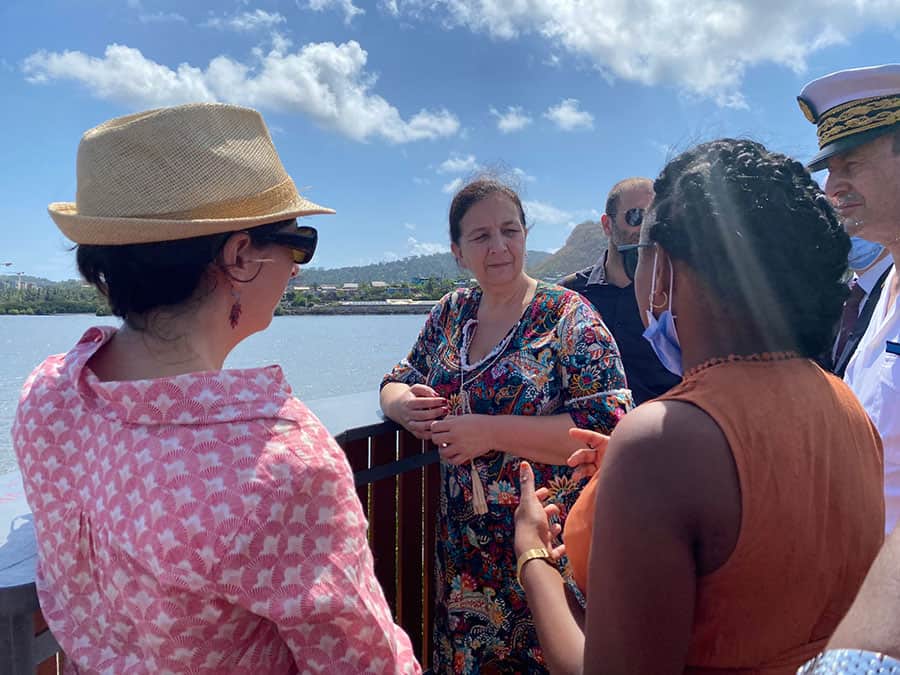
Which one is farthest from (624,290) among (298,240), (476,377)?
(298,240)

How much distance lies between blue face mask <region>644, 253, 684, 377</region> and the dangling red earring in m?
0.83

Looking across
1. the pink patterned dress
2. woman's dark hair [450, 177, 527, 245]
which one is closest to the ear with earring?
the pink patterned dress

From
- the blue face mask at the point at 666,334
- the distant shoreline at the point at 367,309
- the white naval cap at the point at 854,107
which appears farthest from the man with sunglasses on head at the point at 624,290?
the distant shoreline at the point at 367,309

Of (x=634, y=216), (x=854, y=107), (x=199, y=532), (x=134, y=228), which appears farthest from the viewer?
(x=634, y=216)

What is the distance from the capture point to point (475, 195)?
103 inches

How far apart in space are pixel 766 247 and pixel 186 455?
1.06 metres

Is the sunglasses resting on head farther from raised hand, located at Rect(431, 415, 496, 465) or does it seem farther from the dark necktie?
raised hand, located at Rect(431, 415, 496, 465)

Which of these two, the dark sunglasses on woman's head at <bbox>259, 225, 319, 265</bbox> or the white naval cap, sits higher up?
the white naval cap

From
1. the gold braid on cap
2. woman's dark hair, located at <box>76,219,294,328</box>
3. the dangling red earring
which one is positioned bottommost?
the dangling red earring

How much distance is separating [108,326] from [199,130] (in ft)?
1.47

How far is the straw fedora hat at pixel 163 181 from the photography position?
117 centimetres

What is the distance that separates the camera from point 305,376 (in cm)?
362

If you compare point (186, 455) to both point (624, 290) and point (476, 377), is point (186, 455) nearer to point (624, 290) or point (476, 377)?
point (476, 377)

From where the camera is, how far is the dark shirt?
3568 mm
